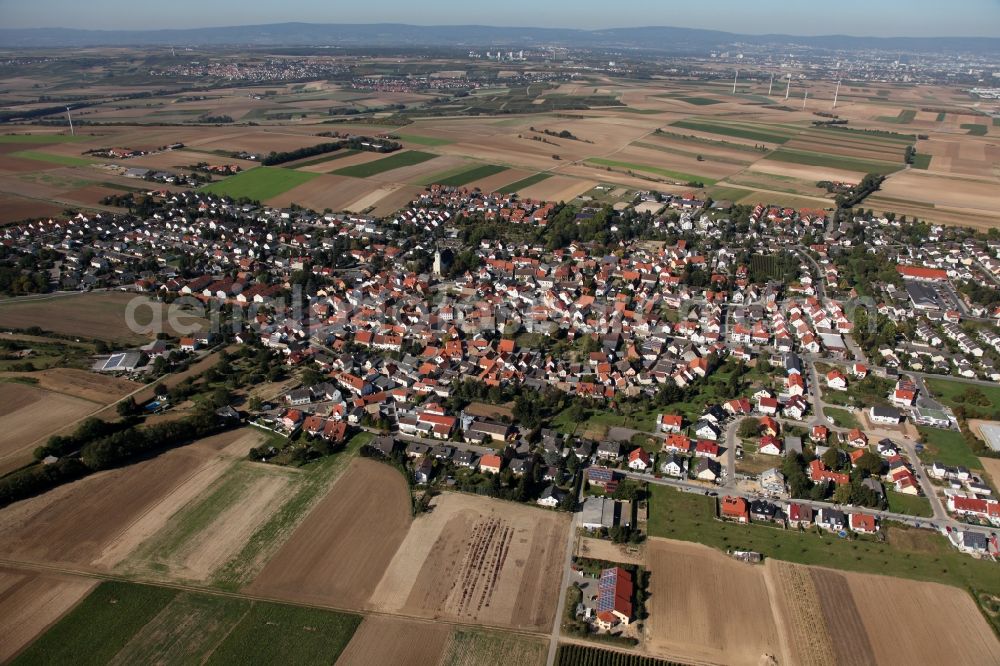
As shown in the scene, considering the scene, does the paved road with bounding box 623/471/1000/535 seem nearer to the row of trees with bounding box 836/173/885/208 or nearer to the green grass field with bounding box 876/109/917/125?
the row of trees with bounding box 836/173/885/208

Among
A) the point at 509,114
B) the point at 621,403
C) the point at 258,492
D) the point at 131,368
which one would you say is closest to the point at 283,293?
the point at 131,368

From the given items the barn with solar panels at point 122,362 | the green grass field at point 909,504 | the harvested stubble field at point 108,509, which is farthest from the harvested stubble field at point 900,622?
the barn with solar panels at point 122,362

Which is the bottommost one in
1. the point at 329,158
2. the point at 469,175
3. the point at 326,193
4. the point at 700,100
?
the point at 326,193

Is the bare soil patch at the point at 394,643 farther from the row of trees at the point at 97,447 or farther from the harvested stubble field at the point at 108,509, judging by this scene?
the row of trees at the point at 97,447

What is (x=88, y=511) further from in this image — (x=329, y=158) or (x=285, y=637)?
(x=329, y=158)

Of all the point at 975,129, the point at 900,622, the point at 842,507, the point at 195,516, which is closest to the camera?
the point at 900,622

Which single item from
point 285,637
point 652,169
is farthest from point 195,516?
point 652,169
